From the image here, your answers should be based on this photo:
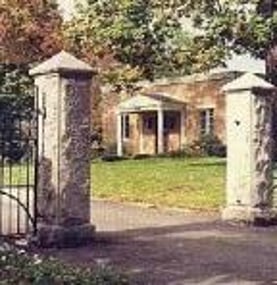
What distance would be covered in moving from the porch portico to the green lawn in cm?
2021

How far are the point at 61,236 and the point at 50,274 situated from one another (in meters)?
3.41

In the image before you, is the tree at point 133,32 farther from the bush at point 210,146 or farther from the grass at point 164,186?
the bush at point 210,146

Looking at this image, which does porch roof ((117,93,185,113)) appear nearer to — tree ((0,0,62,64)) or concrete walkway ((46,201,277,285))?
tree ((0,0,62,64))

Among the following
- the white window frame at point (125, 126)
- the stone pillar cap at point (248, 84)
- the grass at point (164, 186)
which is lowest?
the grass at point (164, 186)

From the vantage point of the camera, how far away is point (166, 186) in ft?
72.4

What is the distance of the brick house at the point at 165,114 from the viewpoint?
46.0 m

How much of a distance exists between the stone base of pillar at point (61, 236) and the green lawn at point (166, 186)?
5.49 metres

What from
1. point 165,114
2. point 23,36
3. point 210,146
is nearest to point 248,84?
point 23,36

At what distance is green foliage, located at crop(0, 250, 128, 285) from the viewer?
A: 9086mm

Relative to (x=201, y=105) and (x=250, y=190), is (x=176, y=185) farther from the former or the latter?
(x=201, y=105)

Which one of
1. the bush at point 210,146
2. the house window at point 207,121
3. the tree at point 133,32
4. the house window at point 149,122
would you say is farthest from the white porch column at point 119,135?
the tree at point 133,32

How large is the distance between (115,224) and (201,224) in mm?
1369

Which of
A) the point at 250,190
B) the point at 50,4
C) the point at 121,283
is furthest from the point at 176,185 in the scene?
the point at 50,4

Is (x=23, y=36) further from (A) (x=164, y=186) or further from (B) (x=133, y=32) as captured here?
(A) (x=164, y=186)
